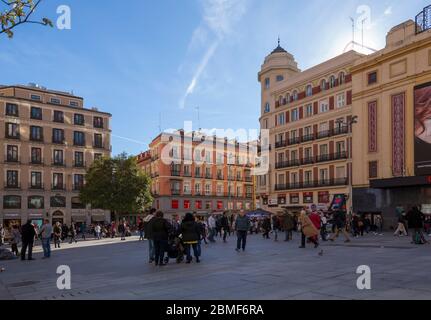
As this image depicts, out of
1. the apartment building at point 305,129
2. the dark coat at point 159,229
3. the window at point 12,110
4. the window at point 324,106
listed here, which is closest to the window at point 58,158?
the window at point 12,110

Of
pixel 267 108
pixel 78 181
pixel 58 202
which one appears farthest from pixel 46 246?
pixel 267 108

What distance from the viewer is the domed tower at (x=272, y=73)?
57969 millimetres

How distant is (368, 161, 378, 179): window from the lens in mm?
38562

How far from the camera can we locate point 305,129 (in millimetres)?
52969

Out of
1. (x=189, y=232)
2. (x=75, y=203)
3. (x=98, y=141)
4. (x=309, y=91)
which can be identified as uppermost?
(x=309, y=91)

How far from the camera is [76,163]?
197 ft

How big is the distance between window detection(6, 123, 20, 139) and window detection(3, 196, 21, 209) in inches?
304

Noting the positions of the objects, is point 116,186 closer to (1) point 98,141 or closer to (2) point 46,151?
(2) point 46,151

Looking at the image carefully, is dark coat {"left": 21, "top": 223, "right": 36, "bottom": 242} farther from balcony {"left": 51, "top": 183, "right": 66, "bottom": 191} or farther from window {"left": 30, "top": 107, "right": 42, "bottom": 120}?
window {"left": 30, "top": 107, "right": 42, "bottom": 120}

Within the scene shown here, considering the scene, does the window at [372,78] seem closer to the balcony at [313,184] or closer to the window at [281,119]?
the balcony at [313,184]

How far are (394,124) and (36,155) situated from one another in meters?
43.8

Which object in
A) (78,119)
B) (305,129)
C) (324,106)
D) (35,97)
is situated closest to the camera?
(324,106)

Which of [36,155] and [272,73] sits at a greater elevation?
[272,73]

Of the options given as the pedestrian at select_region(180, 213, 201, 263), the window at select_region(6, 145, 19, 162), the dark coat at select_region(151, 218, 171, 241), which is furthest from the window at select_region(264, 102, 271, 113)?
the dark coat at select_region(151, 218, 171, 241)
